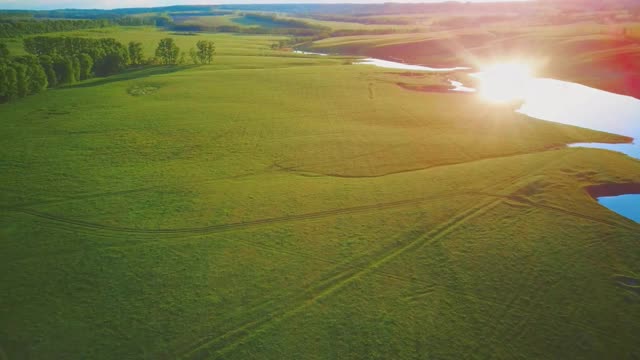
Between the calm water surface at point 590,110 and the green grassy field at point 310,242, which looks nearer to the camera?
the green grassy field at point 310,242

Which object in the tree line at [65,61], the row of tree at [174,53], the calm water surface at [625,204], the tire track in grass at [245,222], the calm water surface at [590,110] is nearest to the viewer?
the tire track in grass at [245,222]

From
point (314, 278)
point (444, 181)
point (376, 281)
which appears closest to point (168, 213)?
point (314, 278)

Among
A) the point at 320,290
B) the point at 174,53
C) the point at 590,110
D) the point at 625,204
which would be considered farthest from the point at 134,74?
the point at 625,204

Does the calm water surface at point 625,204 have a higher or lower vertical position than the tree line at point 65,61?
lower

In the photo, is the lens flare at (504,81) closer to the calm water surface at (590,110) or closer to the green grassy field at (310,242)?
the calm water surface at (590,110)

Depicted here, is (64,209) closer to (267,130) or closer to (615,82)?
(267,130)

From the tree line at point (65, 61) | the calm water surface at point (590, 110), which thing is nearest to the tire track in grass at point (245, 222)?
the calm water surface at point (590, 110)

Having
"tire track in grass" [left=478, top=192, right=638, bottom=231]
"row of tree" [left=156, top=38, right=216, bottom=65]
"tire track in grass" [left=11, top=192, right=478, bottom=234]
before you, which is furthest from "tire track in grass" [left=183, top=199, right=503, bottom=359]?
"row of tree" [left=156, top=38, right=216, bottom=65]
